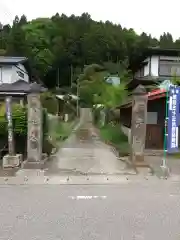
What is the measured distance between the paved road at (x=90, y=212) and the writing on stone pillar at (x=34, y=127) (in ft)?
8.68

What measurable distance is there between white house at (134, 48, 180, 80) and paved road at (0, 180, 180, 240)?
74.6ft

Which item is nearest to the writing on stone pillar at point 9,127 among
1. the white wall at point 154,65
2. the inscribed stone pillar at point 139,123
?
the inscribed stone pillar at point 139,123

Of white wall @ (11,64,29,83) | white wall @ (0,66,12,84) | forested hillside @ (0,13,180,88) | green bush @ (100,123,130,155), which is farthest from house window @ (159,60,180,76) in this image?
forested hillside @ (0,13,180,88)

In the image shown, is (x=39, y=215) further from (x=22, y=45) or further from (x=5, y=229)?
(x=22, y=45)

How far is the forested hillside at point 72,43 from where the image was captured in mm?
58375

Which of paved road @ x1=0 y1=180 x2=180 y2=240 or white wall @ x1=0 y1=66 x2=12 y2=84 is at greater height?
white wall @ x1=0 y1=66 x2=12 y2=84

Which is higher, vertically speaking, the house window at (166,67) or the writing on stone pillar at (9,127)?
the house window at (166,67)

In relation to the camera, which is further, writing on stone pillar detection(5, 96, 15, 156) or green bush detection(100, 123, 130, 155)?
green bush detection(100, 123, 130, 155)

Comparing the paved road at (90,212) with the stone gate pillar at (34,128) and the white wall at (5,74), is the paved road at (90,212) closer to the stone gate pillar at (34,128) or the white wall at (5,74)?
the stone gate pillar at (34,128)

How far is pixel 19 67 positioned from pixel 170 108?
74.0ft

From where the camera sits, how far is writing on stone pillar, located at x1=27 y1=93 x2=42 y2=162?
11.6m

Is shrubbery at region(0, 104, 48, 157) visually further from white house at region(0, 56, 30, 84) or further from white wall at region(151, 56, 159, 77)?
white wall at region(151, 56, 159, 77)

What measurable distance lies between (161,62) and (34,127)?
2208 cm

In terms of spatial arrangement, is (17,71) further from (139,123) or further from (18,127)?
(139,123)
